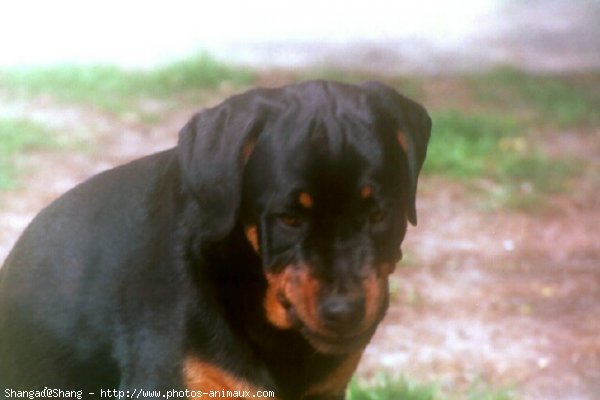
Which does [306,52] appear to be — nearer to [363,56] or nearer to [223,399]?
[363,56]

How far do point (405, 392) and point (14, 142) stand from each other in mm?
1074

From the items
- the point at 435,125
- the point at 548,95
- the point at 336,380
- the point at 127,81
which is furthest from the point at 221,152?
the point at 548,95

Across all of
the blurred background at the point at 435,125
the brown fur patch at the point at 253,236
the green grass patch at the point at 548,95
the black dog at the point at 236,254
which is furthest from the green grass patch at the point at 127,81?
the brown fur patch at the point at 253,236

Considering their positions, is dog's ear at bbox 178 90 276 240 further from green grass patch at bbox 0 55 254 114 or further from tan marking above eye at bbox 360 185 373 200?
green grass patch at bbox 0 55 254 114

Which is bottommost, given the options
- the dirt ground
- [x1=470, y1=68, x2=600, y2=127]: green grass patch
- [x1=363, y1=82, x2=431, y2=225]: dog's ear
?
the dirt ground

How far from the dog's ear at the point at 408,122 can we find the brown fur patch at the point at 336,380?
10.7 inches

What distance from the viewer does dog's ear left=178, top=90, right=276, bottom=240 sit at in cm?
136

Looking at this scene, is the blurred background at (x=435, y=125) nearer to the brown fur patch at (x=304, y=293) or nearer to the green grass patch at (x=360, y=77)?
the green grass patch at (x=360, y=77)

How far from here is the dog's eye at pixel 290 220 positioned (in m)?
1.36

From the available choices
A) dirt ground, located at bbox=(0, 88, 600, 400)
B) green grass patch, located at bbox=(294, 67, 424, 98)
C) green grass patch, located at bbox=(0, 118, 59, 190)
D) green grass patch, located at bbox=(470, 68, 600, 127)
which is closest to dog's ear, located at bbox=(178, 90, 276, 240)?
green grass patch, located at bbox=(294, 67, 424, 98)

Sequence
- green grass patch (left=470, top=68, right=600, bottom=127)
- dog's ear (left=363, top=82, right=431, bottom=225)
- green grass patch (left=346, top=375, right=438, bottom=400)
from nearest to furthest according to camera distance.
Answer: dog's ear (left=363, top=82, right=431, bottom=225) → green grass patch (left=346, top=375, right=438, bottom=400) → green grass patch (left=470, top=68, right=600, bottom=127)

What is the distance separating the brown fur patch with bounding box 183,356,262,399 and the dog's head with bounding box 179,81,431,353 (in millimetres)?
126

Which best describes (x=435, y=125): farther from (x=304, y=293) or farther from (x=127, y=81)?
(x=304, y=293)

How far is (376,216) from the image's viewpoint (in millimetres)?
1400
